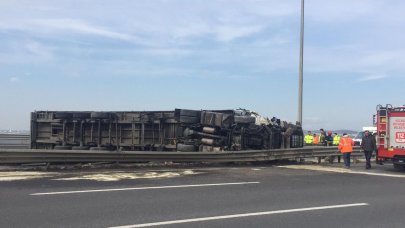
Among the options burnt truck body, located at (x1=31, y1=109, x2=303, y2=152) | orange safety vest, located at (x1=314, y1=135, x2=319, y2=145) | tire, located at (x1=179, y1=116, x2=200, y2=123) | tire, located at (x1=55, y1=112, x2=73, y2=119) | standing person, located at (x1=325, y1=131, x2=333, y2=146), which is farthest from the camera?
orange safety vest, located at (x1=314, y1=135, x2=319, y2=145)

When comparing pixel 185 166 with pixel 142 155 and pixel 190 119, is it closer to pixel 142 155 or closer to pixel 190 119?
pixel 142 155

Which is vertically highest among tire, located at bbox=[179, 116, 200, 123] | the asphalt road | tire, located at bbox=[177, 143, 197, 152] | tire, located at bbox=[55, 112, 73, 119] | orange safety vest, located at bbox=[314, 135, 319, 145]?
tire, located at bbox=[55, 112, 73, 119]

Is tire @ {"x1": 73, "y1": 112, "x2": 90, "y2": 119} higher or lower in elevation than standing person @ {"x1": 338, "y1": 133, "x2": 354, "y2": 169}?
higher

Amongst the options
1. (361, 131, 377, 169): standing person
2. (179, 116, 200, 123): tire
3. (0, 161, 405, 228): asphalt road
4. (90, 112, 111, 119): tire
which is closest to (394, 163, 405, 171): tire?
(361, 131, 377, 169): standing person

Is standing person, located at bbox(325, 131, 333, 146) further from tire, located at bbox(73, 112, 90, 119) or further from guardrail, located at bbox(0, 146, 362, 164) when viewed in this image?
tire, located at bbox(73, 112, 90, 119)

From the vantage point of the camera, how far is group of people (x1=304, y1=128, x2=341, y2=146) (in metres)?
28.6

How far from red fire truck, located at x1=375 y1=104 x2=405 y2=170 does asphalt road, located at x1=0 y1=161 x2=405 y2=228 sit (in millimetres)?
3712

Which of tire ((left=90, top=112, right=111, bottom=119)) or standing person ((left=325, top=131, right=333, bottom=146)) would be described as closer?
tire ((left=90, top=112, right=111, bottom=119))

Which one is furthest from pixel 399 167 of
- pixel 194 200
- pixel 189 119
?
pixel 194 200

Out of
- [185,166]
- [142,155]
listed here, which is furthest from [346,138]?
[142,155]

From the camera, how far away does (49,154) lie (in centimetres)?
1455

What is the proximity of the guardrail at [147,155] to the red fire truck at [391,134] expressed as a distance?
121 inches

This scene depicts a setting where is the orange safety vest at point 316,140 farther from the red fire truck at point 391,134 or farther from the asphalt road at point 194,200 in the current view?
the asphalt road at point 194,200

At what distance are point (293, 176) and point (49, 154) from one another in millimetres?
7645
